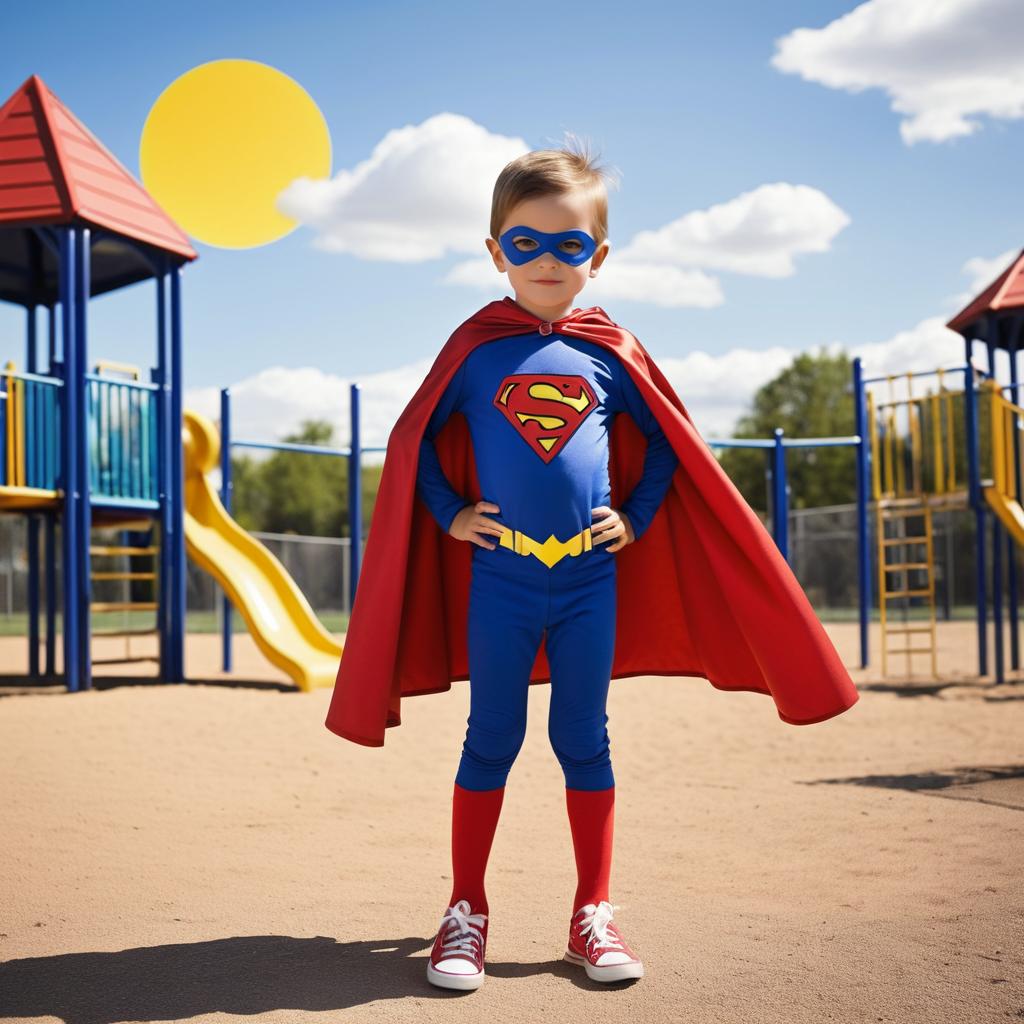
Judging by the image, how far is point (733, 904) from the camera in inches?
149

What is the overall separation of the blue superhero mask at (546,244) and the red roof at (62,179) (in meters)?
8.52

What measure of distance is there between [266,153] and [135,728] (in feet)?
15.2

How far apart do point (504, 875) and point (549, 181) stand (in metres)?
2.46

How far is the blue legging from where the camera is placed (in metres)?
3.14

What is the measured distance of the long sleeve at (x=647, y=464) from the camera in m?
3.35

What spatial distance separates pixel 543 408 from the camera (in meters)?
3.18

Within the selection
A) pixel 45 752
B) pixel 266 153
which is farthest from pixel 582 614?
pixel 266 153

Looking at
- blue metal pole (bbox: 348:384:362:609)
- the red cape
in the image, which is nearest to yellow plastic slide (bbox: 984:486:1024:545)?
blue metal pole (bbox: 348:384:362:609)

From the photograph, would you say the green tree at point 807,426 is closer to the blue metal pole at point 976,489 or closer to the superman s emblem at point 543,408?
the blue metal pole at point 976,489

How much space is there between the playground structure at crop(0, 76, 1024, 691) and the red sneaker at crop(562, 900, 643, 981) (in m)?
7.89

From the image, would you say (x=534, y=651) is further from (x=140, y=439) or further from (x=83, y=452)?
(x=140, y=439)

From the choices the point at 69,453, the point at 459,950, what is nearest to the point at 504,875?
the point at 459,950

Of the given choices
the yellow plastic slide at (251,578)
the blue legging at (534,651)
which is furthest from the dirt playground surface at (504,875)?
the yellow plastic slide at (251,578)

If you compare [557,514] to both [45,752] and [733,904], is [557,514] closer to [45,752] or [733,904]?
[733,904]
